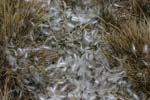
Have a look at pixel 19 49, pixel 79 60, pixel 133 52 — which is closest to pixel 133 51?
pixel 133 52

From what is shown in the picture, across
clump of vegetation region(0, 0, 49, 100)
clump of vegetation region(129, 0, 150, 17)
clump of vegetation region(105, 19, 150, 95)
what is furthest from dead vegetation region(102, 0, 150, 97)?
clump of vegetation region(0, 0, 49, 100)

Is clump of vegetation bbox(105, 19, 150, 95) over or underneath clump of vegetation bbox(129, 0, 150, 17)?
underneath

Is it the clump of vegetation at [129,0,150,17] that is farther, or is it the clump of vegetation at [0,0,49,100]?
the clump of vegetation at [129,0,150,17]

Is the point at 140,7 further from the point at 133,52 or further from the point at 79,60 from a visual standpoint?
the point at 79,60

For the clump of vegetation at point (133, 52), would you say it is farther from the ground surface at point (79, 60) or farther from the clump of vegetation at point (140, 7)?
the clump of vegetation at point (140, 7)

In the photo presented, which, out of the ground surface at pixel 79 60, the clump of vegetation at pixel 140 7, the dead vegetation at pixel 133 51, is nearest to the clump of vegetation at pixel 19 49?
the ground surface at pixel 79 60

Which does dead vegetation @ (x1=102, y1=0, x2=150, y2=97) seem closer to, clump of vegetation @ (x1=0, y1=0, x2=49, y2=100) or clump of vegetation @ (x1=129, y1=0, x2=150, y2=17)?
clump of vegetation @ (x1=129, y1=0, x2=150, y2=17)
